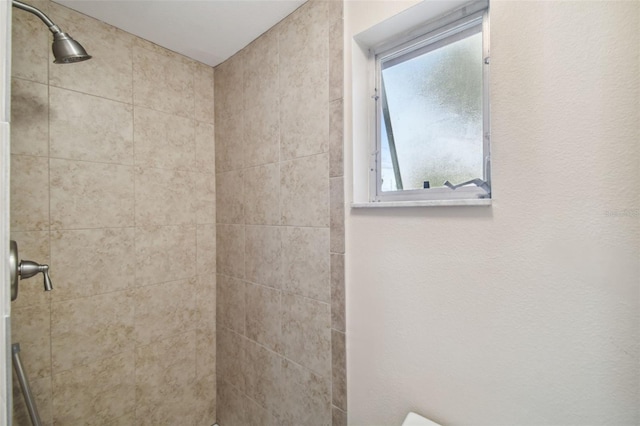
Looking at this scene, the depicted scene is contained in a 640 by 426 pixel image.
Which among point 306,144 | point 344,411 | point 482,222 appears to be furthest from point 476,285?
point 306,144

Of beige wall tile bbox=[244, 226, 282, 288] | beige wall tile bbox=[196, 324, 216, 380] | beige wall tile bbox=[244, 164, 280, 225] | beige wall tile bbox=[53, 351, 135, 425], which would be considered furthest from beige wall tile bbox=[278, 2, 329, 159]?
beige wall tile bbox=[53, 351, 135, 425]

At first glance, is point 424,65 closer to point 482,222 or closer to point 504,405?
point 482,222

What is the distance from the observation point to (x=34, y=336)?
1.20 meters

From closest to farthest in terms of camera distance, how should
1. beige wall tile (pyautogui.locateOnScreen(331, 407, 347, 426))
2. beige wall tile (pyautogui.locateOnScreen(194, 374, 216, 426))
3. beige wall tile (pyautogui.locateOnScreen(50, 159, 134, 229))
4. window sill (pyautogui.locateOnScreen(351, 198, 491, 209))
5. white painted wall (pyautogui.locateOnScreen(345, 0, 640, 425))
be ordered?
white painted wall (pyautogui.locateOnScreen(345, 0, 640, 425)), window sill (pyautogui.locateOnScreen(351, 198, 491, 209)), beige wall tile (pyautogui.locateOnScreen(331, 407, 347, 426)), beige wall tile (pyautogui.locateOnScreen(50, 159, 134, 229)), beige wall tile (pyautogui.locateOnScreen(194, 374, 216, 426))

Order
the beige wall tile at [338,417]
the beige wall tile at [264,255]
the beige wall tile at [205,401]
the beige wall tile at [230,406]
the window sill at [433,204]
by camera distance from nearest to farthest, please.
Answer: the window sill at [433,204] → the beige wall tile at [338,417] → the beige wall tile at [264,255] → the beige wall tile at [230,406] → the beige wall tile at [205,401]

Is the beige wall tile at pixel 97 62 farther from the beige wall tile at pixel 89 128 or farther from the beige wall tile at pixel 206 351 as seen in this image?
the beige wall tile at pixel 206 351

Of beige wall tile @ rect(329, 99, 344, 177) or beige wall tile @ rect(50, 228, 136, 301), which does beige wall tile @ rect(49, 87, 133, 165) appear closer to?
beige wall tile @ rect(50, 228, 136, 301)

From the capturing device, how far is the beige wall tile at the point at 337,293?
3.78 ft

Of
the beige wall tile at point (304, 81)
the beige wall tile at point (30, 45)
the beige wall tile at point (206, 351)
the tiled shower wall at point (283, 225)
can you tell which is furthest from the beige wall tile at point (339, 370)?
the beige wall tile at point (30, 45)

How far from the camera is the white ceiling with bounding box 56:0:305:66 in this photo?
4.13 ft

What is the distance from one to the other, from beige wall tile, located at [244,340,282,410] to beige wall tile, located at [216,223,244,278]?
0.40 m

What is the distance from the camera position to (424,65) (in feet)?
3.58

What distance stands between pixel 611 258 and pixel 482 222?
272mm

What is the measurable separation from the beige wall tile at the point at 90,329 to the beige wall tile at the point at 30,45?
38.0 inches
